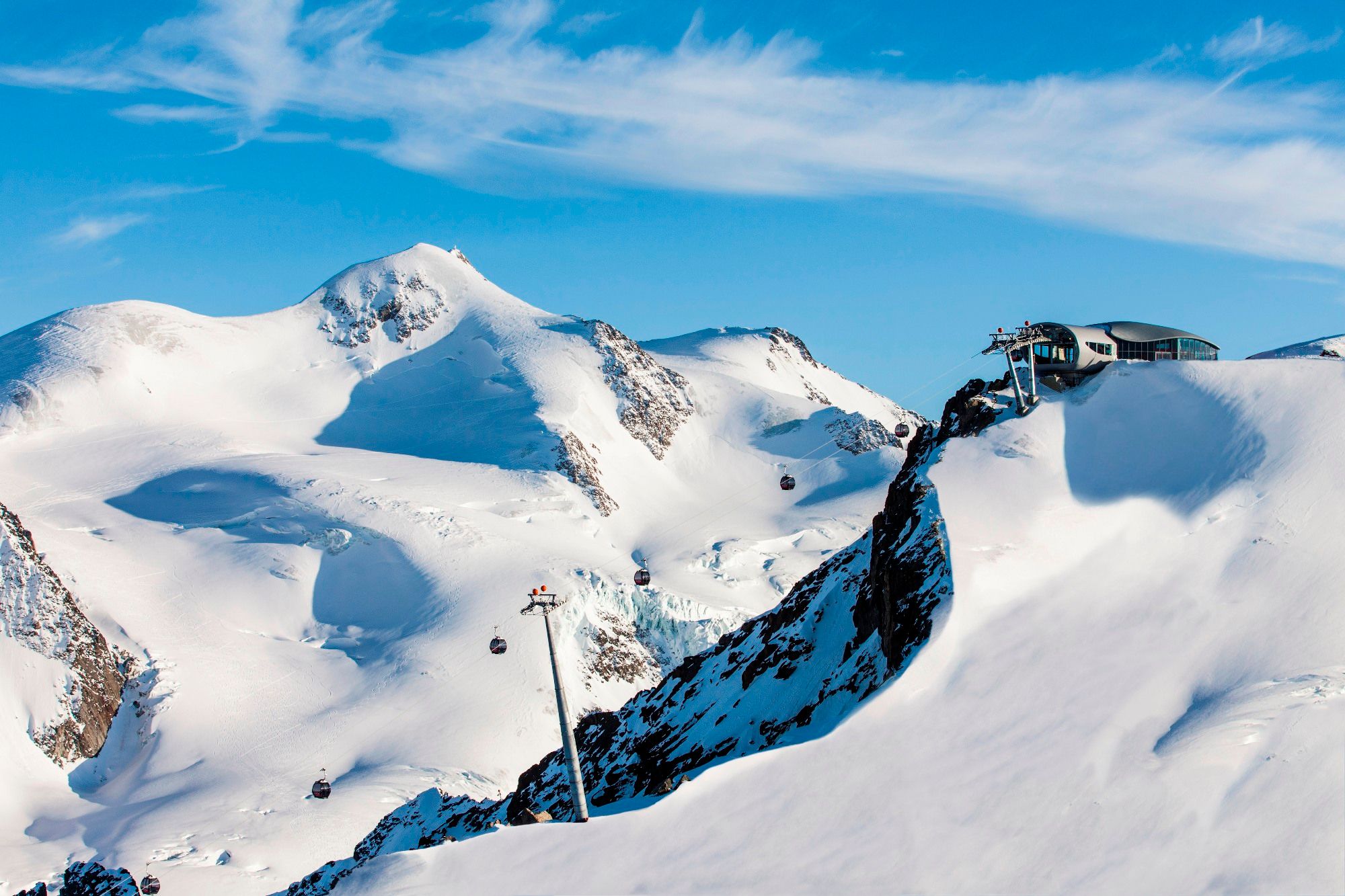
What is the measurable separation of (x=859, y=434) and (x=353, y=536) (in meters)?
79.3

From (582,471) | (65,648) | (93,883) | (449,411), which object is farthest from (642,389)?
(93,883)

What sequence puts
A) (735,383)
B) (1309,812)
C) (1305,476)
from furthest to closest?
(735,383), (1305,476), (1309,812)

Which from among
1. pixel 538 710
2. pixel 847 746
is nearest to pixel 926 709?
pixel 847 746

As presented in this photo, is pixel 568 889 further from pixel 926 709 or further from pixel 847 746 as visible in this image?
pixel 926 709

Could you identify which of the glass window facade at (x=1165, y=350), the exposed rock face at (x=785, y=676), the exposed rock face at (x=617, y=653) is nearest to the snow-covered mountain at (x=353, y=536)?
the exposed rock face at (x=617, y=653)

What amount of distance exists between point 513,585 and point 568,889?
79.7 meters

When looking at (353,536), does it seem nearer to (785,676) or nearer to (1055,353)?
(785,676)

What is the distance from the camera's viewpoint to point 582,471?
14150 centimetres

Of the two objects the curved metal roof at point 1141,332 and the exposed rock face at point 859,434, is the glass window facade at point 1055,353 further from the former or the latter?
the exposed rock face at point 859,434

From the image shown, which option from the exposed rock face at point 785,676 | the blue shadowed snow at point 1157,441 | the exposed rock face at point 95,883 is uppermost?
the blue shadowed snow at point 1157,441

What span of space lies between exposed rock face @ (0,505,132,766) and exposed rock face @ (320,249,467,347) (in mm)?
81632

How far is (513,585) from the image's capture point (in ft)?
356

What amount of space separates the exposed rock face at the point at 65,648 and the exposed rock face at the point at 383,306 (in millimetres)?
81632

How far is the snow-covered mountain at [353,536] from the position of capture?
271 feet
